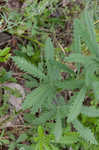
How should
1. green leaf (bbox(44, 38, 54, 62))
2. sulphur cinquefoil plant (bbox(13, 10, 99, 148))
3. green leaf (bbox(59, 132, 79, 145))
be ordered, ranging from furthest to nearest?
green leaf (bbox(59, 132, 79, 145)) < green leaf (bbox(44, 38, 54, 62)) < sulphur cinquefoil plant (bbox(13, 10, 99, 148))

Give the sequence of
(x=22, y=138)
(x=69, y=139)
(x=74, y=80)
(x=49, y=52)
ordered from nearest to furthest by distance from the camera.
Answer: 1. (x=74, y=80)
2. (x=49, y=52)
3. (x=69, y=139)
4. (x=22, y=138)

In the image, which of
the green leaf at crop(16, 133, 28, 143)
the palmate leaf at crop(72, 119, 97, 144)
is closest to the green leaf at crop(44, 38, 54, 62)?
the palmate leaf at crop(72, 119, 97, 144)

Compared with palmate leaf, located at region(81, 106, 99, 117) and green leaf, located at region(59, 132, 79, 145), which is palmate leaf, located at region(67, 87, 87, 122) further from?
green leaf, located at region(59, 132, 79, 145)

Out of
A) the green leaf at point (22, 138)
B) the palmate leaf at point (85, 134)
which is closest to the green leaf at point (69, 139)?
the palmate leaf at point (85, 134)

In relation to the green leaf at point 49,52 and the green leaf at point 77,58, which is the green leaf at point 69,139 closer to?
the green leaf at point 49,52

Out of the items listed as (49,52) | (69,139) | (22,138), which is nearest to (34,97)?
(49,52)

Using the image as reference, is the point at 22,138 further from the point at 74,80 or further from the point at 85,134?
the point at 74,80

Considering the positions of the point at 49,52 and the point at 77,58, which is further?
the point at 49,52

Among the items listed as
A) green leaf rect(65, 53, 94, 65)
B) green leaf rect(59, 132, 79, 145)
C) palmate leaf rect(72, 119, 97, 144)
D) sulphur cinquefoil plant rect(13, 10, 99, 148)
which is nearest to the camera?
green leaf rect(65, 53, 94, 65)

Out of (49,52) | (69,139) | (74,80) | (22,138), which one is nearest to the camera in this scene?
(74,80)

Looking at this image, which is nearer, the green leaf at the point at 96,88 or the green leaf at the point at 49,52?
the green leaf at the point at 96,88

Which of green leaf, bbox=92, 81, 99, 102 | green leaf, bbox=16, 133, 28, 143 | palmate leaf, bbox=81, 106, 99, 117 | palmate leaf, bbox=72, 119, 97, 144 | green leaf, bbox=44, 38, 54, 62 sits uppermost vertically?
green leaf, bbox=44, 38, 54, 62

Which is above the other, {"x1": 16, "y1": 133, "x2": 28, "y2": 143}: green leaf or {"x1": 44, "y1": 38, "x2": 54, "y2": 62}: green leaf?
{"x1": 44, "y1": 38, "x2": 54, "y2": 62}: green leaf

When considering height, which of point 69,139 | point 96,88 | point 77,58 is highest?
point 77,58
